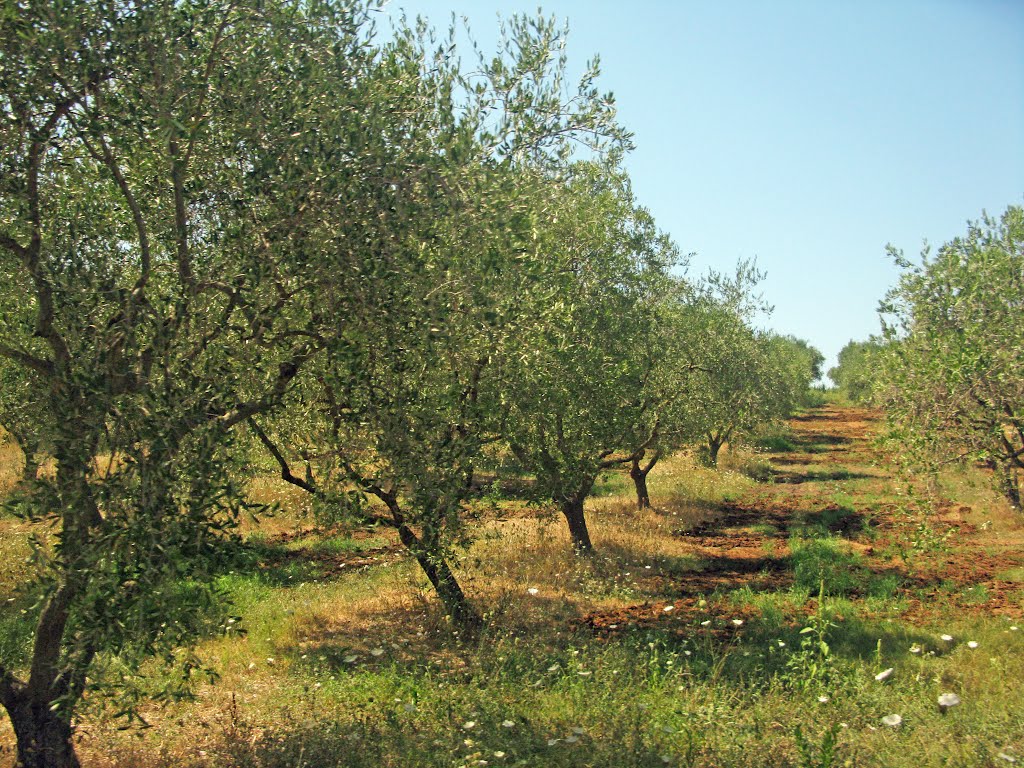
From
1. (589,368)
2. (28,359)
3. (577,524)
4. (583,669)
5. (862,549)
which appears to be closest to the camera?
(28,359)

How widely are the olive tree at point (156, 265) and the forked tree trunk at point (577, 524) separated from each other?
1049cm

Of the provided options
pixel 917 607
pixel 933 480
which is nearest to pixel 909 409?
pixel 933 480

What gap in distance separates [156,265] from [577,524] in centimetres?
1178

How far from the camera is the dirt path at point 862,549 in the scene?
12852 mm

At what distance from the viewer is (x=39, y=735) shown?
6395 millimetres

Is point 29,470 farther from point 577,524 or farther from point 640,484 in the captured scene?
point 640,484

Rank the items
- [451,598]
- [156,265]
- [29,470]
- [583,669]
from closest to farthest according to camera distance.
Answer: [29,470] → [156,265] → [583,669] → [451,598]

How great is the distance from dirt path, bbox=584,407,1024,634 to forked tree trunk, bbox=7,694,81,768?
5.96m

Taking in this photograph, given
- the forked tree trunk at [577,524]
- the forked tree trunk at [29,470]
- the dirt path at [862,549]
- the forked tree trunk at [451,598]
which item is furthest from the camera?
the forked tree trunk at [577,524]

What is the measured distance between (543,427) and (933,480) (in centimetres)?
659

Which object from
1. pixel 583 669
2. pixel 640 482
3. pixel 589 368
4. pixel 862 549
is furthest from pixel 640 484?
pixel 583 669

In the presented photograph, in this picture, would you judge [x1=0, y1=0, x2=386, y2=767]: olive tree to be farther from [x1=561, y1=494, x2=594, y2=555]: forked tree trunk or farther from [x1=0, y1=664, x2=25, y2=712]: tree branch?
[x1=561, y1=494, x2=594, y2=555]: forked tree trunk

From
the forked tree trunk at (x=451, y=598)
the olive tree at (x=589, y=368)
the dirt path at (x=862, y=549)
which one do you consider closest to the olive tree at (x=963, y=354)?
the dirt path at (x=862, y=549)

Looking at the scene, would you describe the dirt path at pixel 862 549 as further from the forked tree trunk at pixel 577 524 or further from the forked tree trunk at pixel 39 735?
the forked tree trunk at pixel 39 735
